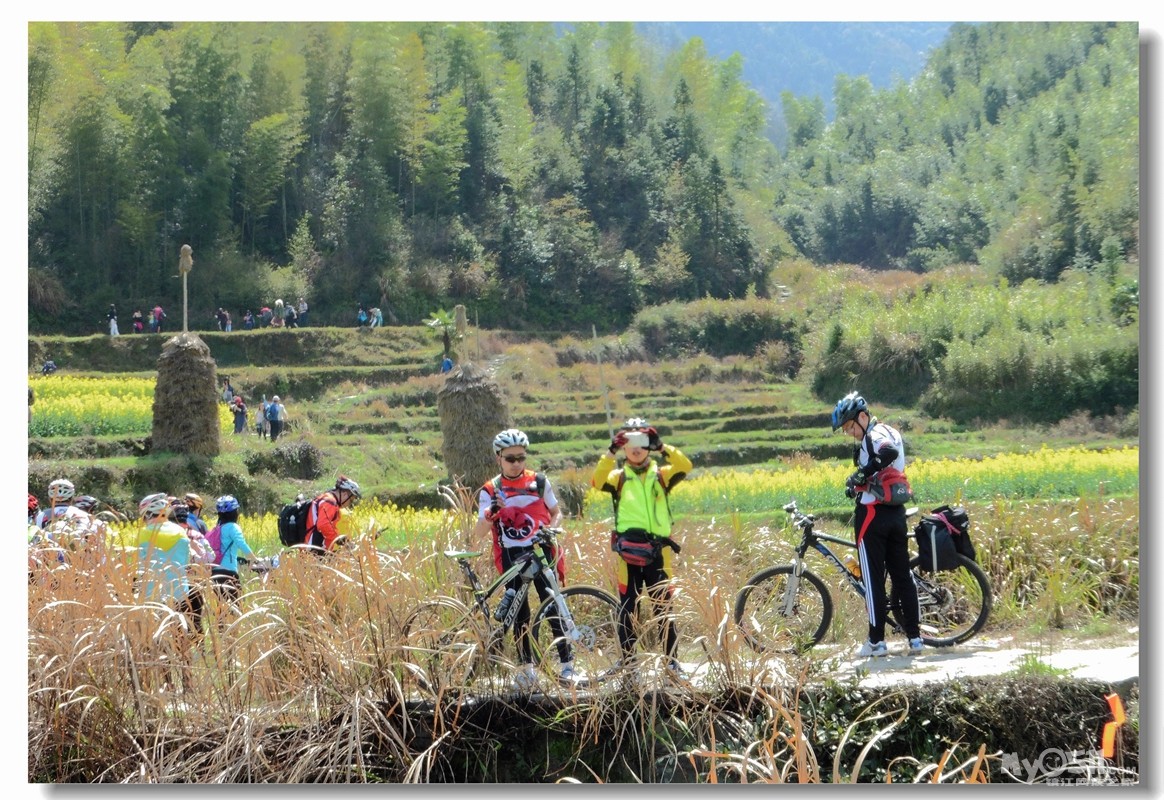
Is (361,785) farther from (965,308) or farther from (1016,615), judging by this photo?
(965,308)

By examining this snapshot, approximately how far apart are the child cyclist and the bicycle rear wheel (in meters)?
0.26

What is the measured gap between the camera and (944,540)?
6051 mm

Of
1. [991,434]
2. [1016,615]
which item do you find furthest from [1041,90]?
[1016,615]

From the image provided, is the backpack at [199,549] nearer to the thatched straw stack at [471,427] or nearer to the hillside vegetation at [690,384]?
the thatched straw stack at [471,427]

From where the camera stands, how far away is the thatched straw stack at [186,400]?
1551cm

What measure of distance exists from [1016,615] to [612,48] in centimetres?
4359

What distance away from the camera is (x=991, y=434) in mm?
22391

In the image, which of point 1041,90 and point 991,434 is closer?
point 991,434

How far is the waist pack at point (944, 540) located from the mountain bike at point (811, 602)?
42 millimetres

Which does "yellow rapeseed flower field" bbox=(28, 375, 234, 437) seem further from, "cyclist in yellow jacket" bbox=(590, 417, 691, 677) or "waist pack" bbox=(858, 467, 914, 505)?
"waist pack" bbox=(858, 467, 914, 505)

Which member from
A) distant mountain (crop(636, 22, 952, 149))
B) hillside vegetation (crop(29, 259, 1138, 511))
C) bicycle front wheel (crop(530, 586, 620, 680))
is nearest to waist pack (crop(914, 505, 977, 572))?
bicycle front wheel (crop(530, 586, 620, 680))

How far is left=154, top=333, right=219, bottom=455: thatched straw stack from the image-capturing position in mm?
15508

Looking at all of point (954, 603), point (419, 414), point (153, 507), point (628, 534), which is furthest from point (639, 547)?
point (419, 414)

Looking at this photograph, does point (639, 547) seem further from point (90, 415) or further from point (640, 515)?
point (90, 415)
